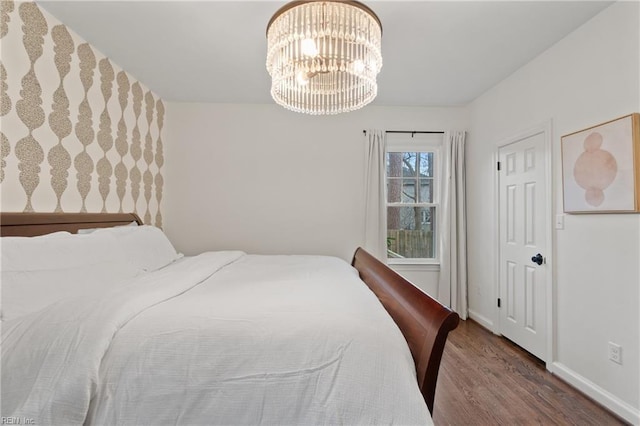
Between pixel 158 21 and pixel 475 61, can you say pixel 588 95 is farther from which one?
pixel 158 21

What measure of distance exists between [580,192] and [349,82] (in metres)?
1.79

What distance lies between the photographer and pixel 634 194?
1.77 metres

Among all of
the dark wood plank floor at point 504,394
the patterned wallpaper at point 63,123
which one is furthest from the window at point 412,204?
the patterned wallpaper at point 63,123

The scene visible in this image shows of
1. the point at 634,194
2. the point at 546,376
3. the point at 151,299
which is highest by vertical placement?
the point at 634,194

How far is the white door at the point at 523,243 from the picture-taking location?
2553 millimetres

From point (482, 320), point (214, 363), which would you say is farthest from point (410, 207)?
point (214, 363)

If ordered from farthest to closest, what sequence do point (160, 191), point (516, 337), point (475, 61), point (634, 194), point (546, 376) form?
point (160, 191), point (516, 337), point (475, 61), point (546, 376), point (634, 194)

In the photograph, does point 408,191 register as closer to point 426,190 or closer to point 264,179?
point 426,190

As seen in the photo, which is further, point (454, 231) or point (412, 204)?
point (412, 204)

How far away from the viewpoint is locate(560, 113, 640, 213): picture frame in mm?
1783

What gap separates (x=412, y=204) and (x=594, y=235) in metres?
1.91

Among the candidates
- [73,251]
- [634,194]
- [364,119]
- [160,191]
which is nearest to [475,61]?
[364,119]

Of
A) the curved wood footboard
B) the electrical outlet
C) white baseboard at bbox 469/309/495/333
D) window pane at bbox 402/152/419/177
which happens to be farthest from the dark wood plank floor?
window pane at bbox 402/152/419/177

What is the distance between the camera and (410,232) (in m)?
3.85
